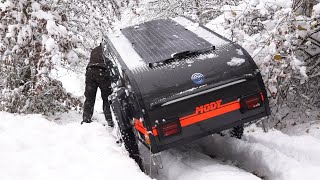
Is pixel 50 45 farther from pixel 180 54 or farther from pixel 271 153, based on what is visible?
pixel 271 153

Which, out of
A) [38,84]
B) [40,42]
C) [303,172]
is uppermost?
[303,172]

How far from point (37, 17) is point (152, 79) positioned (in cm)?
465

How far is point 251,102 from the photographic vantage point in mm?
4535

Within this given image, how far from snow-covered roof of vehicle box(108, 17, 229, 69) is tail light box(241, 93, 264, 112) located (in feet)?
2.50

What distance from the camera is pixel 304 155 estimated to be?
4.59 metres

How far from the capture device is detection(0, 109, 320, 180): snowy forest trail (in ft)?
13.7

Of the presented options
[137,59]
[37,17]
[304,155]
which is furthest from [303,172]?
[37,17]

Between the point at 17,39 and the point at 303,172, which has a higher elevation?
the point at 303,172

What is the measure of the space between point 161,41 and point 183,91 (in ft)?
3.79

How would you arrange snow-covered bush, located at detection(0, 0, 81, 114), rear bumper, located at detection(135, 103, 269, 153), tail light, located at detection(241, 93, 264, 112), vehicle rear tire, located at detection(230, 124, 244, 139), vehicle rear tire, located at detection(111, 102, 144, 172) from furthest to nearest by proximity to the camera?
snow-covered bush, located at detection(0, 0, 81, 114) → vehicle rear tire, located at detection(230, 124, 244, 139) → vehicle rear tire, located at detection(111, 102, 144, 172) → tail light, located at detection(241, 93, 264, 112) → rear bumper, located at detection(135, 103, 269, 153)

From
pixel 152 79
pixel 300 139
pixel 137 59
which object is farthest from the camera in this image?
pixel 300 139

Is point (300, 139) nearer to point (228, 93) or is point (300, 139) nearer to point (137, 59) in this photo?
point (228, 93)

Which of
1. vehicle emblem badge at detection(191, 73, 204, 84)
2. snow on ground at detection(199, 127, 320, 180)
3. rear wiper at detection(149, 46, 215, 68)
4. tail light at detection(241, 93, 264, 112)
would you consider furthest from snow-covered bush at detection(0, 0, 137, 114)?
tail light at detection(241, 93, 264, 112)

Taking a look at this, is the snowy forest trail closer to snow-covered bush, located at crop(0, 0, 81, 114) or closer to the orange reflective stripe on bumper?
the orange reflective stripe on bumper
